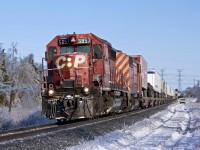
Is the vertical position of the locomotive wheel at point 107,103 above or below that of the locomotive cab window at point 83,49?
below

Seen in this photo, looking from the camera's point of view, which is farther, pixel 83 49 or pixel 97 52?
pixel 97 52

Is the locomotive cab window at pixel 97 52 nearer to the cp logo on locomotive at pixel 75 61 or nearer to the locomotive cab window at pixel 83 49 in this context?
the locomotive cab window at pixel 83 49

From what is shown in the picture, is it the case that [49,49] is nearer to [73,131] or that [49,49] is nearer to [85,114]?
[85,114]

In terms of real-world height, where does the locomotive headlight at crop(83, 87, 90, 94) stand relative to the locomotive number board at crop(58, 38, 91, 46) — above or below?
below

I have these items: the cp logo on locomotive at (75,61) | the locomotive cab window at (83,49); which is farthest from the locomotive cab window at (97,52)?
the cp logo on locomotive at (75,61)

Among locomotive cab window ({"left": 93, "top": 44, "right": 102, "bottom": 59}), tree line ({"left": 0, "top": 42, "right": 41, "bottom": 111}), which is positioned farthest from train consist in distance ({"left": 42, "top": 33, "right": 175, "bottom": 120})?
tree line ({"left": 0, "top": 42, "right": 41, "bottom": 111})

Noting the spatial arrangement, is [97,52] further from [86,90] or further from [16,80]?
[16,80]

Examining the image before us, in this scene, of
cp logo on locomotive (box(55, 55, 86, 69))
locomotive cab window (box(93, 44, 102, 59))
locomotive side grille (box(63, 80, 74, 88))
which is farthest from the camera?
locomotive cab window (box(93, 44, 102, 59))

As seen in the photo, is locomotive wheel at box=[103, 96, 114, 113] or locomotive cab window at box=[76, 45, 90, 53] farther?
locomotive wheel at box=[103, 96, 114, 113]

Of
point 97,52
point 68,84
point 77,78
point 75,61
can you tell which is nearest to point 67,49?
point 75,61

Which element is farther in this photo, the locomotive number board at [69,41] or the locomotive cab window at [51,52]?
the locomotive cab window at [51,52]

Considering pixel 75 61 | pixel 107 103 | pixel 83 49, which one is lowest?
pixel 107 103

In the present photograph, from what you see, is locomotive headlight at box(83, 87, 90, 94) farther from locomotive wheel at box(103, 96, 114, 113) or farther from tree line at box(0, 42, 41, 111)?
tree line at box(0, 42, 41, 111)

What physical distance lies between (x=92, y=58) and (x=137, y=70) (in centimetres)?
1314
